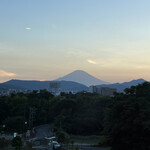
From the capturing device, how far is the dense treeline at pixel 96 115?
18.2m

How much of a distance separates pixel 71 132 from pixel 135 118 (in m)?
31.4

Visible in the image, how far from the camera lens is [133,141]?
Answer: 18.3 meters

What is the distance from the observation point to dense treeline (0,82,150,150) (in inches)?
718

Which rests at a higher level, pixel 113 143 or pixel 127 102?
pixel 127 102

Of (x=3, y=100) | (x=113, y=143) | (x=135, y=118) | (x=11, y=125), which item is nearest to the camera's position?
(x=135, y=118)

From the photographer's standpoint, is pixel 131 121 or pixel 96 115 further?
pixel 96 115

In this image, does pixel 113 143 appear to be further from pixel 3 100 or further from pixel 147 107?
pixel 3 100

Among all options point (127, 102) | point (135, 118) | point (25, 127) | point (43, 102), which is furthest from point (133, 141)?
point (43, 102)

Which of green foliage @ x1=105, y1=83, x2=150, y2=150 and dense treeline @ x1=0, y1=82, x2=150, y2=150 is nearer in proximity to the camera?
green foliage @ x1=105, y1=83, x2=150, y2=150

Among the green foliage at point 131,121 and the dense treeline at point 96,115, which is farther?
the dense treeline at point 96,115

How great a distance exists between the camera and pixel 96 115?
49.4 meters

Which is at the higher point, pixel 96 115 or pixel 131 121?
pixel 131 121

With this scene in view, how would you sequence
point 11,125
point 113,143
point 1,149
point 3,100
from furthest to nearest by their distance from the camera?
1. point 3,100
2. point 11,125
3. point 1,149
4. point 113,143

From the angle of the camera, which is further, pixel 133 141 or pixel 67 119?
pixel 67 119
